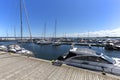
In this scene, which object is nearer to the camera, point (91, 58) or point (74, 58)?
point (91, 58)

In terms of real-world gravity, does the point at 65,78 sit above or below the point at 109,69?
above

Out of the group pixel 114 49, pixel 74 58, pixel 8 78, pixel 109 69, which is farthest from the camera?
pixel 114 49

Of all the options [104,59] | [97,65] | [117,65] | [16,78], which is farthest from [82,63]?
[16,78]

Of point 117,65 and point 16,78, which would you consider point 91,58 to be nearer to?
point 117,65

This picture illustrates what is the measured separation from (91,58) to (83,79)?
3.79m

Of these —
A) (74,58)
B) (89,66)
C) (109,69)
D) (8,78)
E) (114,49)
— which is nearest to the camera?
(8,78)

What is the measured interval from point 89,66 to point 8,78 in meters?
5.50

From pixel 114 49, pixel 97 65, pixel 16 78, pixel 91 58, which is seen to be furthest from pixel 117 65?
pixel 114 49

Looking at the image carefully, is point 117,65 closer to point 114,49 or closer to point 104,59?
point 104,59

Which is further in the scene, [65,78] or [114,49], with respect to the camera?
[114,49]

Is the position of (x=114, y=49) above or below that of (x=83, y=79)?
below

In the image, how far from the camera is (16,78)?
393 cm

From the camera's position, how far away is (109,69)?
6.66 meters

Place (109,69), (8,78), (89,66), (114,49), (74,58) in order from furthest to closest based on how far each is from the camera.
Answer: (114,49), (74,58), (89,66), (109,69), (8,78)
